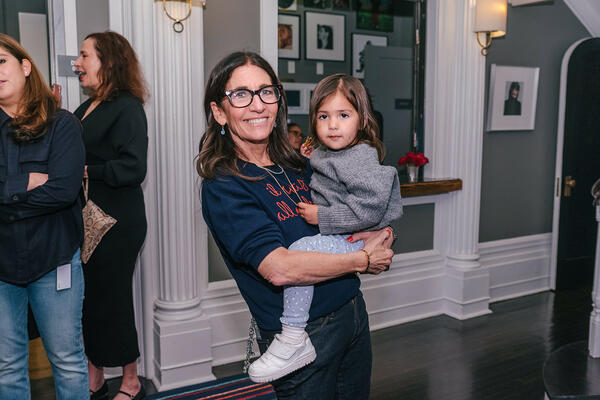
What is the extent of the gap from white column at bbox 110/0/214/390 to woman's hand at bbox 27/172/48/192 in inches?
41.0

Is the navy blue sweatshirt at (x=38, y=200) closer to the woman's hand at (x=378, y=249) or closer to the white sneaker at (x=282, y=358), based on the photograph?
the white sneaker at (x=282, y=358)

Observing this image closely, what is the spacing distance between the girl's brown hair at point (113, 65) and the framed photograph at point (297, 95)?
3048 millimetres

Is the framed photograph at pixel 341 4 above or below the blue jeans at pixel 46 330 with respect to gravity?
above

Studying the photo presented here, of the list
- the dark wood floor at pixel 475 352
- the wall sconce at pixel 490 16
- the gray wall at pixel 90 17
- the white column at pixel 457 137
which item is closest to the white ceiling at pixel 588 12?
the wall sconce at pixel 490 16

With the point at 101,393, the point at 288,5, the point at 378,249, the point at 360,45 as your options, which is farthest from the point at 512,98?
the point at 101,393

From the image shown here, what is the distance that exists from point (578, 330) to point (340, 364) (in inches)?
118

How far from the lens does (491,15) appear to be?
394 cm

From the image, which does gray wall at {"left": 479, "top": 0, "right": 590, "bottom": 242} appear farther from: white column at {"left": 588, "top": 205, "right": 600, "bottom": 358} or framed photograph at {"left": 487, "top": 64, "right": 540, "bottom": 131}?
white column at {"left": 588, "top": 205, "right": 600, "bottom": 358}

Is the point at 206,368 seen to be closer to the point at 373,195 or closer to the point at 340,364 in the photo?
the point at 340,364

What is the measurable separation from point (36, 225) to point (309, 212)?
1.10 metres

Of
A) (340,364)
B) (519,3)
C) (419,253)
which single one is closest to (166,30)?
(340,364)

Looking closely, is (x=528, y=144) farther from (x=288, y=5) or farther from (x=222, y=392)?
(x=222, y=392)

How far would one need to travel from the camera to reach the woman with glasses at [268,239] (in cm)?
136

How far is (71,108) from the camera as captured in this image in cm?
297
